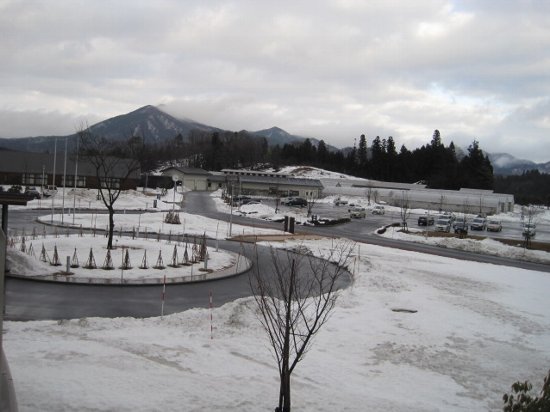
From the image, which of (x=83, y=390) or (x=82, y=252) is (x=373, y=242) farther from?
(x=83, y=390)

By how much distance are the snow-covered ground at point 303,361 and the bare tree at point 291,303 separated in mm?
494

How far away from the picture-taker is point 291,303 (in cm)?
1328

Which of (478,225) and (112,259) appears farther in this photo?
(478,225)

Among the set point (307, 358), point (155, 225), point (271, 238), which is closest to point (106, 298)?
point (307, 358)

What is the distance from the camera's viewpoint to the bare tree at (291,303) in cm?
779

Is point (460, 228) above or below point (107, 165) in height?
below

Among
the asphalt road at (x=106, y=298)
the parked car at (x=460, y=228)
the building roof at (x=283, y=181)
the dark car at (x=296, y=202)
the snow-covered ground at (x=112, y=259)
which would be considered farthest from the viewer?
the building roof at (x=283, y=181)

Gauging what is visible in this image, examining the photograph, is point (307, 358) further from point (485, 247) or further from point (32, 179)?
point (32, 179)

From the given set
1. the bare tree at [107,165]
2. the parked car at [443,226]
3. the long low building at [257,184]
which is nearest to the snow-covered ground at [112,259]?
the bare tree at [107,165]

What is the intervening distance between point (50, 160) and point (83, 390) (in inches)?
2796

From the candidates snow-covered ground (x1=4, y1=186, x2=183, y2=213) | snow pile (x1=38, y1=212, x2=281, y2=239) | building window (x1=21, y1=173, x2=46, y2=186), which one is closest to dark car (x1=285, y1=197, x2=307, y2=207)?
snow-covered ground (x1=4, y1=186, x2=183, y2=213)

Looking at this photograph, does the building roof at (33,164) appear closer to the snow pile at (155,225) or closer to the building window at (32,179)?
the building window at (32,179)

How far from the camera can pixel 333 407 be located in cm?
886

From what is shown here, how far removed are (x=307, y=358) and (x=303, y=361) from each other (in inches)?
10.2
